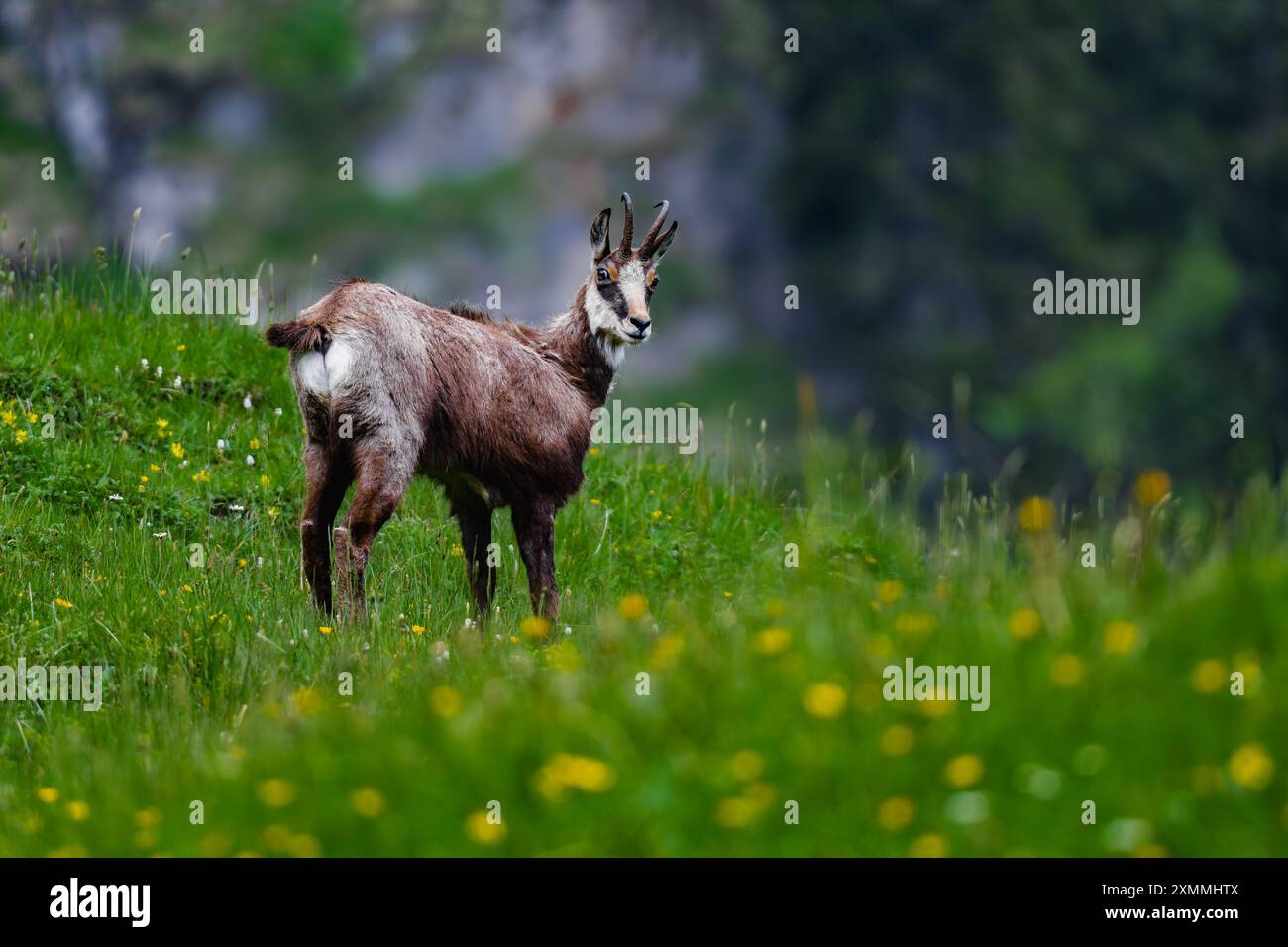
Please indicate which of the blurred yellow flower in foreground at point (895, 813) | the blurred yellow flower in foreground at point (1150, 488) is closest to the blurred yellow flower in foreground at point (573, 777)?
the blurred yellow flower in foreground at point (895, 813)

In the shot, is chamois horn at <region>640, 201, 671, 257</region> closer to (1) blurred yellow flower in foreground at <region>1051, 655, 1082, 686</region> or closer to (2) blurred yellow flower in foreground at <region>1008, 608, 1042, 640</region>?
(2) blurred yellow flower in foreground at <region>1008, 608, 1042, 640</region>

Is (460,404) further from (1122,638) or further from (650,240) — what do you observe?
(1122,638)

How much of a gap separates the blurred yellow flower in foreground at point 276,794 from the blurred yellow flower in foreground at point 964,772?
1853 millimetres

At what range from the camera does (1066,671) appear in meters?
4.77

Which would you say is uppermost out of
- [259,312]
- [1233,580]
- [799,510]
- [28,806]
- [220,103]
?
[220,103]

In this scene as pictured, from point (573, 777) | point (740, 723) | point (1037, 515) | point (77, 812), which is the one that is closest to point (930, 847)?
point (740, 723)

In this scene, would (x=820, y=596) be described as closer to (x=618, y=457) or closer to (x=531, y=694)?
(x=531, y=694)

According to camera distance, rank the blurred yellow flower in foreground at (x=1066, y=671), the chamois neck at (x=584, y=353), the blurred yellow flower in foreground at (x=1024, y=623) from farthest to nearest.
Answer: the chamois neck at (x=584, y=353) → the blurred yellow flower in foreground at (x=1024, y=623) → the blurred yellow flower in foreground at (x=1066, y=671)

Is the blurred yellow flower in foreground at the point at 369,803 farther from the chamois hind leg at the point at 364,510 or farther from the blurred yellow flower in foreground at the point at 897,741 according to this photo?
the chamois hind leg at the point at 364,510

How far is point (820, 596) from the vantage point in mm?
5883

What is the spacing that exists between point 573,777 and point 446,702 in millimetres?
730

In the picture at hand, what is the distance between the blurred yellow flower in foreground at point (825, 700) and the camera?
187 inches

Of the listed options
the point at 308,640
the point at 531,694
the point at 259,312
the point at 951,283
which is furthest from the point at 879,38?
the point at 531,694
